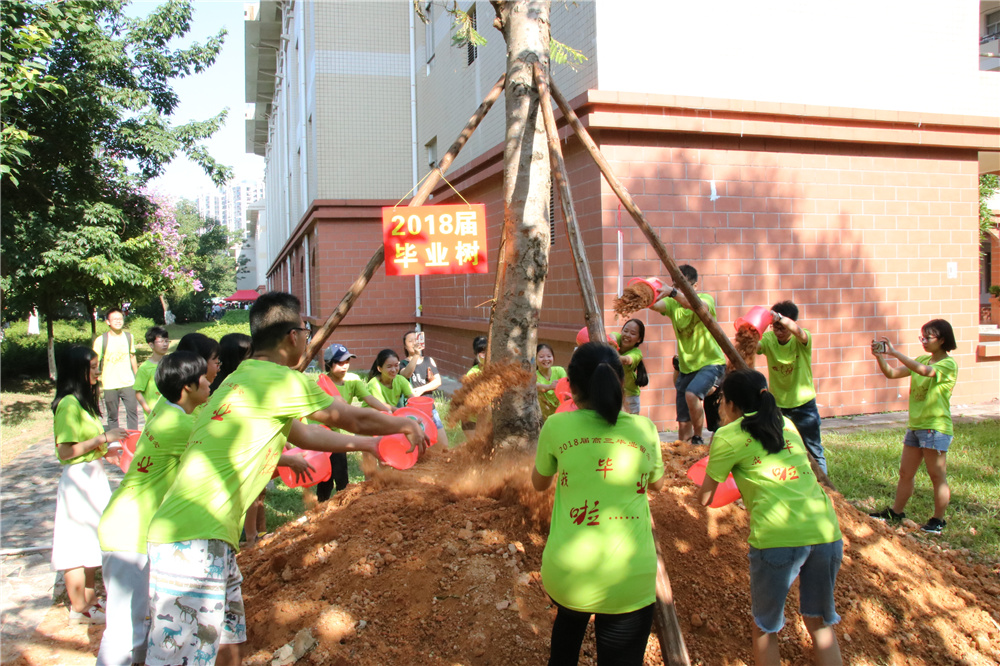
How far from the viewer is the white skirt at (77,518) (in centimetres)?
399

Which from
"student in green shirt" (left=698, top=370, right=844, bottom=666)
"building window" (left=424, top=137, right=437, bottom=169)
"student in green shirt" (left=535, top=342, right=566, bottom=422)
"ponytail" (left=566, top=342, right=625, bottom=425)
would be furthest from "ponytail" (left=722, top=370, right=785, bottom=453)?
"building window" (left=424, top=137, right=437, bottom=169)

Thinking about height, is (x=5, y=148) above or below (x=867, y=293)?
above

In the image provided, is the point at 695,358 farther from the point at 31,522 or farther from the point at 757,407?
the point at 31,522

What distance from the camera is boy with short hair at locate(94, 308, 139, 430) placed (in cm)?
890

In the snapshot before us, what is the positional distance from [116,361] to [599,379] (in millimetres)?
8217

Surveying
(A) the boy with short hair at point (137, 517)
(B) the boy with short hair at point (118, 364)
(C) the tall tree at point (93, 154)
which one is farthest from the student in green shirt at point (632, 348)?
(C) the tall tree at point (93, 154)

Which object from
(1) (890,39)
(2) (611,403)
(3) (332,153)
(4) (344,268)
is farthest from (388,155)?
(2) (611,403)

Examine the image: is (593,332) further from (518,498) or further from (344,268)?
(344,268)

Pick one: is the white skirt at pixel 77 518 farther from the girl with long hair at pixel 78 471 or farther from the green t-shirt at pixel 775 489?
the green t-shirt at pixel 775 489

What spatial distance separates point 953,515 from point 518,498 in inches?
139

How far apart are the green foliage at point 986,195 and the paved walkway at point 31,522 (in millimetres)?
9568

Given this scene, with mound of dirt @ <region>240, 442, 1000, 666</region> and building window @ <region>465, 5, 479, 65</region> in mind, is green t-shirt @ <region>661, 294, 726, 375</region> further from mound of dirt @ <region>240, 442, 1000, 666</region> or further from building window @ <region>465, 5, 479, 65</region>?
building window @ <region>465, 5, 479, 65</region>

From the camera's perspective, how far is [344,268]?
16.8 meters

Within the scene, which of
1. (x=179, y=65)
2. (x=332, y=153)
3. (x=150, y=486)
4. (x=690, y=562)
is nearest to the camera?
(x=150, y=486)
